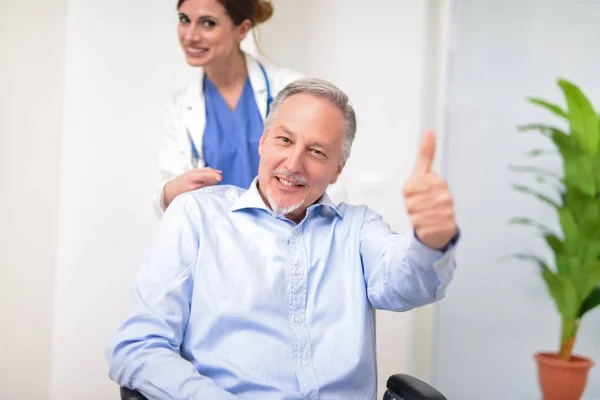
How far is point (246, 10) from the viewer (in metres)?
2.36

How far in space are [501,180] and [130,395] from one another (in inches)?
81.5

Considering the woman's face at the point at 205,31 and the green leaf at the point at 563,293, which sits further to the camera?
the green leaf at the point at 563,293

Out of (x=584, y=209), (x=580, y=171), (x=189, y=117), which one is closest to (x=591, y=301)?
(x=584, y=209)

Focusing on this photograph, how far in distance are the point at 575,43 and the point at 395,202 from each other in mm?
999

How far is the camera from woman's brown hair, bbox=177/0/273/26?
2.29m

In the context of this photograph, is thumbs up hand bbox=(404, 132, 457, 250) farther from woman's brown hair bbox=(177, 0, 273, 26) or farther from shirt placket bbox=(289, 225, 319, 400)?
woman's brown hair bbox=(177, 0, 273, 26)

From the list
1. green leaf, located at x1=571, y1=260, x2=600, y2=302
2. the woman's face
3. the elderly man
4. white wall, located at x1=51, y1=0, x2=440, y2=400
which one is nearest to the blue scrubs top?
the woman's face

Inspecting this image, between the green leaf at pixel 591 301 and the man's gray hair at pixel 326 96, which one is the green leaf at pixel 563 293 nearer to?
the green leaf at pixel 591 301

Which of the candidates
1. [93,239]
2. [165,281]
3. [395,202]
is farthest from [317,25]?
[165,281]

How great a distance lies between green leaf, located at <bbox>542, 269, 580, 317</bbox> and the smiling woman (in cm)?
119

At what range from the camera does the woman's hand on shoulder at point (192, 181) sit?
6.10 ft

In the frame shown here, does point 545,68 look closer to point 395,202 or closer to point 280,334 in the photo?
point 395,202

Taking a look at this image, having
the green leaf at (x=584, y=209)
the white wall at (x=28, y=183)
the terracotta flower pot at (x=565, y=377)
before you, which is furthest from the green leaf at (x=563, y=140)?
the white wall at (x=28, y=183)

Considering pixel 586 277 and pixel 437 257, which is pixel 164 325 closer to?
pixel 437 257
